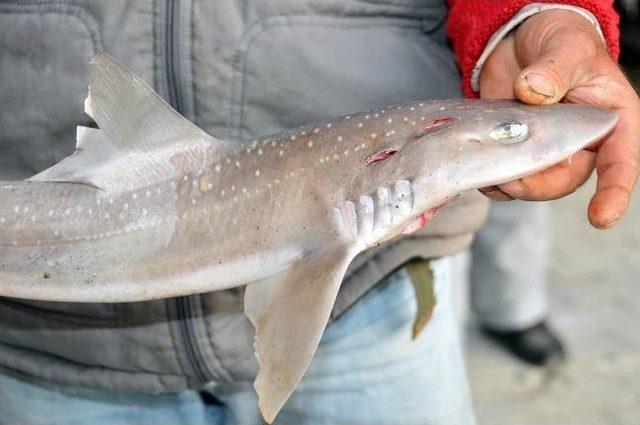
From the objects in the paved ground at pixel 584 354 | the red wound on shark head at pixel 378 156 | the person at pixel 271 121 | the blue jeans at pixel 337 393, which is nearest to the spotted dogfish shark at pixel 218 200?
the red wound on shark head at pixel 378 156

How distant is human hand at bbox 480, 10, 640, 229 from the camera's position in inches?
43.6

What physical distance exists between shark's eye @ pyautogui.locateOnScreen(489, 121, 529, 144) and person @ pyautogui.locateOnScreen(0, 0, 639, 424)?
43 millimetres

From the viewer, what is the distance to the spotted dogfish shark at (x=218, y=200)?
116 cm

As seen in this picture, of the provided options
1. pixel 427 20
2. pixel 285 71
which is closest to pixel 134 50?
pixel 285 71

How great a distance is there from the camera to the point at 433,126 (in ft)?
3.87

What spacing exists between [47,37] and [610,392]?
2157mm

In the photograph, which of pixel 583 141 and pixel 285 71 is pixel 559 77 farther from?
pixel 285 71

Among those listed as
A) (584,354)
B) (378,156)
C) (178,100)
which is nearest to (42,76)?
(178,100)

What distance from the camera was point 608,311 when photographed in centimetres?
333

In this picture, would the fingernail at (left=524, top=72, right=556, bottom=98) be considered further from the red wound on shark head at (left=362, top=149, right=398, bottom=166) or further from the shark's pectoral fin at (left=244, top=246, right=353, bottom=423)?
the shark's pectoral fin at (left=244, top=246, right=353, bottom=423)

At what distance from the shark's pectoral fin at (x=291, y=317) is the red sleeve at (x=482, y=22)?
1.32 ft

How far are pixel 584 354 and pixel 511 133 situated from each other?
7.11ft

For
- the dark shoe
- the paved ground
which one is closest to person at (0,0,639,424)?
the paved ground

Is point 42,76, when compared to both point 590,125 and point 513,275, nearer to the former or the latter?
point 590,125
